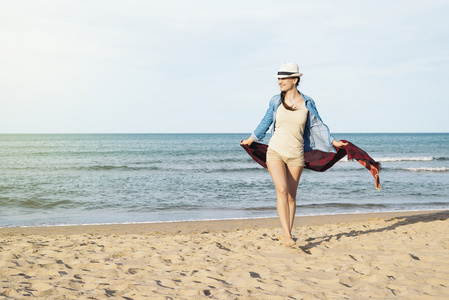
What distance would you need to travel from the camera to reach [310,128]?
4.58 metres

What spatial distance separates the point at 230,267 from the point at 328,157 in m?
1.88

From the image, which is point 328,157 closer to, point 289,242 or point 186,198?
point 289,242

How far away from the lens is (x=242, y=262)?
4145 mm

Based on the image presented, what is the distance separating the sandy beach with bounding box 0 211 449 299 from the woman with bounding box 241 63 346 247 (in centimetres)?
69

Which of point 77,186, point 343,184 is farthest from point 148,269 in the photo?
point 343,184

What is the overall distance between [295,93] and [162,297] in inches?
99.1

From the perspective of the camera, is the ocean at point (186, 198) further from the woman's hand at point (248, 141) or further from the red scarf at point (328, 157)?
the woman's hand at point (248, 141)

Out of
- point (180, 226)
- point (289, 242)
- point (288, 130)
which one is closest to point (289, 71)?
point (288, 130)

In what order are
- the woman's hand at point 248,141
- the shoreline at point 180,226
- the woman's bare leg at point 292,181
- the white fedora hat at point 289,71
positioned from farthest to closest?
1. the shoreline at point 180,226
2. the woman's hand at point 248,141
3. the woman's bare leg at point 292,181
4. the white fedora hat at point 289,71

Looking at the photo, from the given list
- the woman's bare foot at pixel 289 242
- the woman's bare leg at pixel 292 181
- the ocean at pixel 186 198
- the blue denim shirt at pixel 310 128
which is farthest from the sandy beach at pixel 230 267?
the ocean at pixel 186 198

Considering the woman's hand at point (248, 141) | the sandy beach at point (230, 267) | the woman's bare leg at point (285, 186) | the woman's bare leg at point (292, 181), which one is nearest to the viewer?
the sandy beach at point (230, 267)

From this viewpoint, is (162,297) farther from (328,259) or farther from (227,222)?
(227,222)

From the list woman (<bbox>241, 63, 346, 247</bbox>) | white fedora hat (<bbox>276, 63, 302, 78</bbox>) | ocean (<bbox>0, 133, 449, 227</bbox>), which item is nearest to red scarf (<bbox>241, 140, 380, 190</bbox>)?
woman (<bbox>241, 63, 346, 247</bbox>)

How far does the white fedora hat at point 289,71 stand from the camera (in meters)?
4.27
